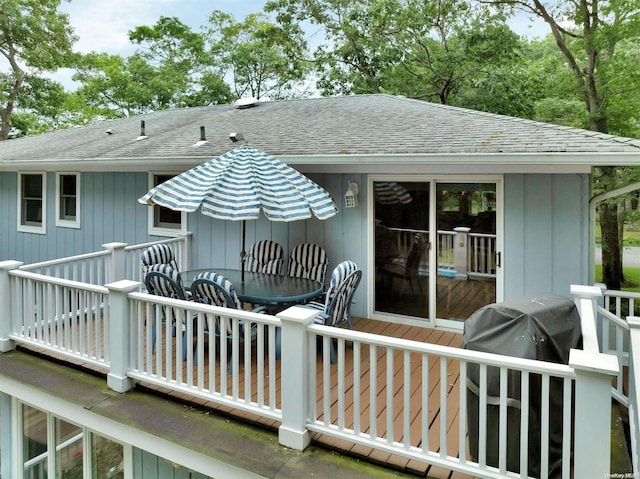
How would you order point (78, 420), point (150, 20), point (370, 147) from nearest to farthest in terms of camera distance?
point (78, 420)
point (370, 147)
point (150, 20)

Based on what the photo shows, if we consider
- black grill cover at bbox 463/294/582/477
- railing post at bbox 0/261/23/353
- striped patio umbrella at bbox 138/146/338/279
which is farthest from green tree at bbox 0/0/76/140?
black grill cover at bbox 463/294/582/477

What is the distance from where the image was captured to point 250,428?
3461 mm

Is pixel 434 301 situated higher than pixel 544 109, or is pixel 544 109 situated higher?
pixel 544 109

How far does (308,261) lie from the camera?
611cm

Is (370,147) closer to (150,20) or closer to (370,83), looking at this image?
(370,83)

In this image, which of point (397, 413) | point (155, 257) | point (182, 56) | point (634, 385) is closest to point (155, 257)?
Result: point (155, 257)

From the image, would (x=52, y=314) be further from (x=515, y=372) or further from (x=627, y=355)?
(x=627, y=355)

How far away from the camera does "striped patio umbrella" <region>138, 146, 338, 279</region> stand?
14.3 feet

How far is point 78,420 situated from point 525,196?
4954 millimetres

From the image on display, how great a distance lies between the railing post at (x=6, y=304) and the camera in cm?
477

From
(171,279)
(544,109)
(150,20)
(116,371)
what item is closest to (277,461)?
(116,371)

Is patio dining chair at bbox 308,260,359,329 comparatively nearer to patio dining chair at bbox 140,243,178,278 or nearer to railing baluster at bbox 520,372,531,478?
railing baluster at bbox 520,372,531,478

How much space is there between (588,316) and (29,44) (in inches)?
900

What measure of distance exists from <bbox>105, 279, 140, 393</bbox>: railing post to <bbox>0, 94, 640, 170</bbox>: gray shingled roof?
272 centimetres
